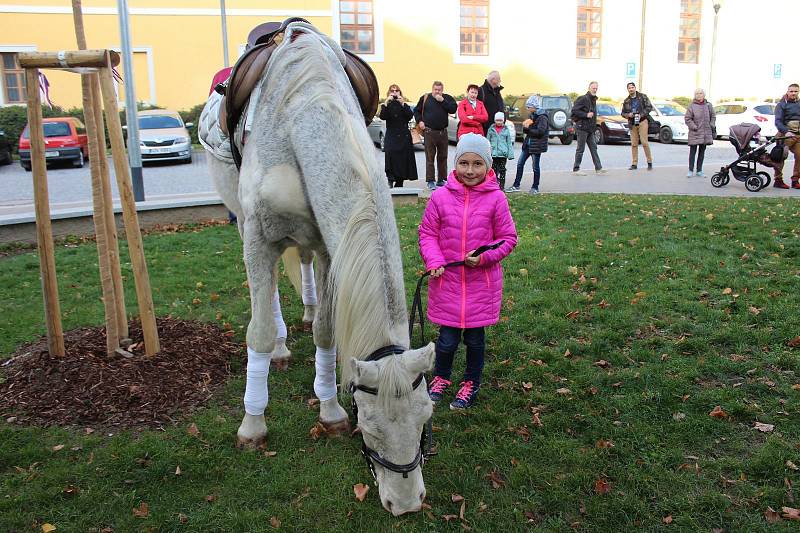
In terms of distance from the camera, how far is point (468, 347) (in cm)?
430

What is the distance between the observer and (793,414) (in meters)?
3.90

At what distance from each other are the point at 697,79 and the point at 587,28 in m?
8.42

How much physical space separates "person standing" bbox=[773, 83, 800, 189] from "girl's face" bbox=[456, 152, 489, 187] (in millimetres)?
10743

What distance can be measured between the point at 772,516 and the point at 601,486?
0.81 m

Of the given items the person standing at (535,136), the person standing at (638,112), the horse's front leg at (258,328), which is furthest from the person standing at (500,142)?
the horse's front leg at (258,328)

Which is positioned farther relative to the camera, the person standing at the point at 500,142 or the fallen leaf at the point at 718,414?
the person standing at the point at 500,142

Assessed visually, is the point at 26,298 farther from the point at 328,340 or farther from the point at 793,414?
the point at 793,414

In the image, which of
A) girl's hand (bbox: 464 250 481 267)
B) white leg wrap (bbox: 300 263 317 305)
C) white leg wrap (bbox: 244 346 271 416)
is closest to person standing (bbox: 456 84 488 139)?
white leg wrap (bbox: 300 263 317 305)

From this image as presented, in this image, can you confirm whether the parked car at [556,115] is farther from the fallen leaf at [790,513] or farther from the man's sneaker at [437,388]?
the fallen leaf at [790,513]

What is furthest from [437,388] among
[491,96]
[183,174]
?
[183,174]

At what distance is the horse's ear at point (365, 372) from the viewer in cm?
259

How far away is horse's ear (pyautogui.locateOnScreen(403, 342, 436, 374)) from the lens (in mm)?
2621

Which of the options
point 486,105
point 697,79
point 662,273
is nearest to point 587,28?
point 697,79

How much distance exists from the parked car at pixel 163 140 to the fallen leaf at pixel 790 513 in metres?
20.1
